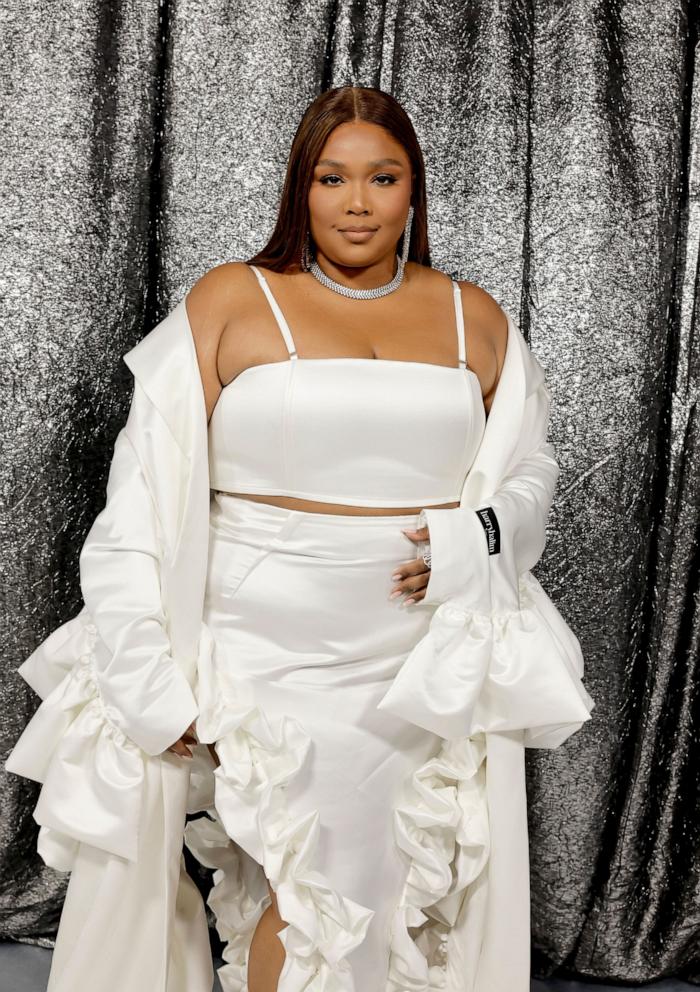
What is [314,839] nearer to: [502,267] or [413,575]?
[413,575]

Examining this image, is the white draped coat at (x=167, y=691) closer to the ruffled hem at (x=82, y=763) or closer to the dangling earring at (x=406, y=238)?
the ruffled hem at (x=82, y=763)

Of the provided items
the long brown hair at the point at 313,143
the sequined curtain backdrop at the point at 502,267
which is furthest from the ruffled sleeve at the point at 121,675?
the sequined curtain backdrop at the point at 502,267

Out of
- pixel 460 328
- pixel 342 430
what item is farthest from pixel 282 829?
pixel 460 328

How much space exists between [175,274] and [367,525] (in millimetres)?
1087

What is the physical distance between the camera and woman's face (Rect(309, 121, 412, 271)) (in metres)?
2.20

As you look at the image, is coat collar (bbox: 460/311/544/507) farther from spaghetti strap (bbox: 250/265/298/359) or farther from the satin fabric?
spaghetti strap (bbox: 250/265/298/359)

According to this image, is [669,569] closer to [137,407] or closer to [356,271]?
[356,271]

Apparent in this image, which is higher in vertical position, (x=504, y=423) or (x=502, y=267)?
(x=502, y=267)

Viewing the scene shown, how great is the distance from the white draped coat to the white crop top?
0.09 meters

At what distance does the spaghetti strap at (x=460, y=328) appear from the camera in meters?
2.31

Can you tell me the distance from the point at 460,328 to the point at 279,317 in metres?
0.40

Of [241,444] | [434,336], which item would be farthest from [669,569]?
[241,444]

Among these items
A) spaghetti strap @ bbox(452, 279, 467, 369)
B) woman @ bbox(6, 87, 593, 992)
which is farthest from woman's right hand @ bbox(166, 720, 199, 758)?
spaghetti strap @ bbox(452, 279, 467, 369)

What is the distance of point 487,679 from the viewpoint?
7.05ft
